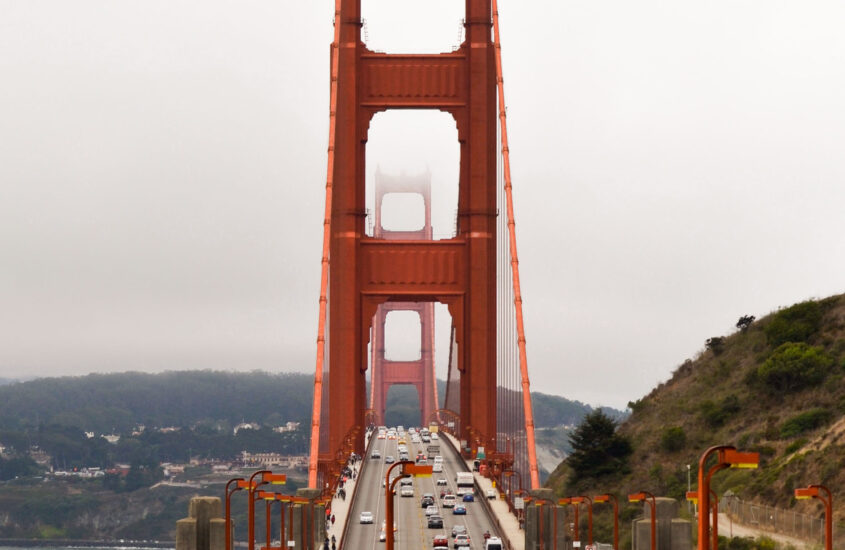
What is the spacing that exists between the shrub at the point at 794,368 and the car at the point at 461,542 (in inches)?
1257

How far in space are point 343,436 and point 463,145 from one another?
13.4 meters

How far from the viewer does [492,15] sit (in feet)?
216

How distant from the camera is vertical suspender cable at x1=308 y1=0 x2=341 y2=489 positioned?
51656mm

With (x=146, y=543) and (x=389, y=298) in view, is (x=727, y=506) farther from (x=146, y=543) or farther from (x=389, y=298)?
(x=146, y=543)

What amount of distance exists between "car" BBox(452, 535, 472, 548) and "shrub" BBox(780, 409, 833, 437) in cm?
2484

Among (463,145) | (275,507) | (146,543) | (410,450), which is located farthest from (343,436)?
(146,543)

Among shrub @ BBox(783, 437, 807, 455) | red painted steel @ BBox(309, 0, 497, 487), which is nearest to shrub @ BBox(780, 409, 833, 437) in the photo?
shrub @ BBox(783, 437, 807, 455)

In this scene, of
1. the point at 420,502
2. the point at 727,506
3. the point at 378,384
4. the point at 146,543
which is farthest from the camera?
the point at 146,543

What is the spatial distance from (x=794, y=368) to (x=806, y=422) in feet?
25.3

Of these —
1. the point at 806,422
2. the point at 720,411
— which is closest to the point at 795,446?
the point at 806,422

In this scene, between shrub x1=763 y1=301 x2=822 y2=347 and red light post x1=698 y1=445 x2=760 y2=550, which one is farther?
shrub x1=763 y1=301 x2=822 y2=347

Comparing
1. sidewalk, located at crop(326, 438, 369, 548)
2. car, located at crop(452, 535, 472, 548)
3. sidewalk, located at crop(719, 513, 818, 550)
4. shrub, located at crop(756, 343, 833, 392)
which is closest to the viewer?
sidewalk, located at crop(719, 513, 818, 550)

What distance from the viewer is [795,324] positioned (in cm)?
8812

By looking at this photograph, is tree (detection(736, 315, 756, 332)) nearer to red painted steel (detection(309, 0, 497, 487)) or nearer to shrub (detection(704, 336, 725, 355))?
shrub (detection(704, 336, 725, 355))
